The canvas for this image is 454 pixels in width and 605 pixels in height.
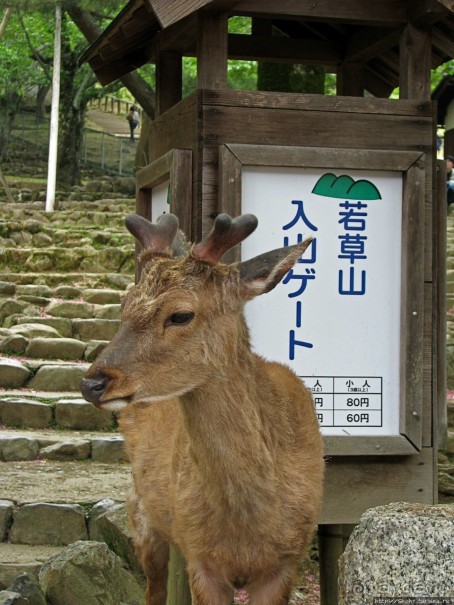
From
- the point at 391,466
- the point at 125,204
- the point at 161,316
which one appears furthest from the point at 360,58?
the point at 125,204

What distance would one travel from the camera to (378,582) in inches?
154

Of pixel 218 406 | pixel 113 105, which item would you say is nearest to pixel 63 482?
pixel 218 406

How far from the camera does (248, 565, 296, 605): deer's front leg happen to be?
15.1 feet

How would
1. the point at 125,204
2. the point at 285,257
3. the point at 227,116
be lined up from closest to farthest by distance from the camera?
the point at 285,257 < the point at 227,116 < the point at 125,204

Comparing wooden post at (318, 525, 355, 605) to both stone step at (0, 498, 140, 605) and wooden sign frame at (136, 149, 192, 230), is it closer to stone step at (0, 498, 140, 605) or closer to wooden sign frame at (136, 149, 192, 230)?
stone step at (0, 498, 140, 605)

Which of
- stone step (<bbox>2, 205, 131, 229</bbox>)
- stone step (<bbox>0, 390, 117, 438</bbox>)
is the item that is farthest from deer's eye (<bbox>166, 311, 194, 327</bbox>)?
stone step (<bbox>2, 205, 131, 229</bbox>)

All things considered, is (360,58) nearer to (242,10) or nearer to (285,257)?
(242,10)

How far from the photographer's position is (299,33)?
7.55 meters

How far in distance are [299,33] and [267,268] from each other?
12.4 feet

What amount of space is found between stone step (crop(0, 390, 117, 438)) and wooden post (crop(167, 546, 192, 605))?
14.0ft

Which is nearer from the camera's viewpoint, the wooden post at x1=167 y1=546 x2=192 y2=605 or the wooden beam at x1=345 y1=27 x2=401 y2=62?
the wooden post at x1=167 y1=546 x2=192 y2=605

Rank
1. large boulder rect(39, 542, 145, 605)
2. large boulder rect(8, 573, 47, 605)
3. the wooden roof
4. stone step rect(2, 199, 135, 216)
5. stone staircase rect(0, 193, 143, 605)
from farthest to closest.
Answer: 1. stone step rect(2, 199, 135, 216)
2. stone staircase rect(0, 193, 143, 605)
3. the wooden roof
4. large boulder rect(39, 542, 145, 605)
5. large boulder rect(8, 573, 47, 605)

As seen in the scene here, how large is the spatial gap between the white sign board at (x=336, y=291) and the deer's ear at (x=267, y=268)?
1385 millimetres

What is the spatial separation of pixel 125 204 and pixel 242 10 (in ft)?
57.4
